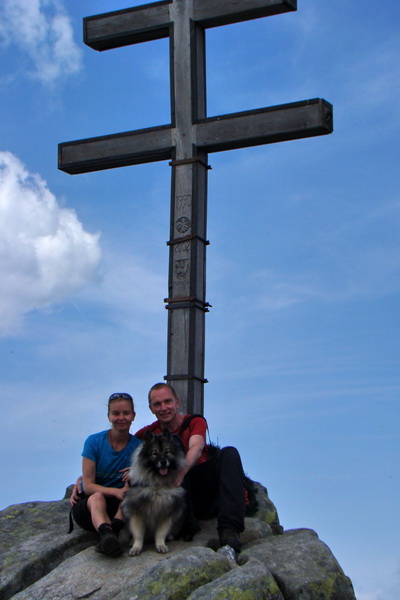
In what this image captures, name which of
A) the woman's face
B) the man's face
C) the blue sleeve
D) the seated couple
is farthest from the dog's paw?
the man's face

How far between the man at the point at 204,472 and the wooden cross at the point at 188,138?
1.48 meters

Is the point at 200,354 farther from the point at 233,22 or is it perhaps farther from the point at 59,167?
the point at 233,22

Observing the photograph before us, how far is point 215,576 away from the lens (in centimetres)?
611

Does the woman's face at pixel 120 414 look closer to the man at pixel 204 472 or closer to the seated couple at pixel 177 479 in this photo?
the seated couple at pixel 177 479

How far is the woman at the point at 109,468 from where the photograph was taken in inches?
274

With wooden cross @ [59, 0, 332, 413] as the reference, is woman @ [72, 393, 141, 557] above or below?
below

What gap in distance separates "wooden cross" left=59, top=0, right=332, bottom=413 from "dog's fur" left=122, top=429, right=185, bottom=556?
78.5 inches

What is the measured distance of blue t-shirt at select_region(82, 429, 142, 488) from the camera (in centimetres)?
718

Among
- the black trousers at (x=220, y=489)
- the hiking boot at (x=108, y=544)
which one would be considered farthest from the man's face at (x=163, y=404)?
the hiking boot at (x=108, y=544)

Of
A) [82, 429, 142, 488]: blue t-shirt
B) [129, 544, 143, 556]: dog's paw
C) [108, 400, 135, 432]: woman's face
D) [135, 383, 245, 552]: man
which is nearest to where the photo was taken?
[129, 544, 143, 556]: dog's paw

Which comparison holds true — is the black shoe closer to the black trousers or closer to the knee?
the knee

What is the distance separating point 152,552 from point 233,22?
6.01 m

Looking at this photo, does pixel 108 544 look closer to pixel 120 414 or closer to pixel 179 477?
pixel 179 477

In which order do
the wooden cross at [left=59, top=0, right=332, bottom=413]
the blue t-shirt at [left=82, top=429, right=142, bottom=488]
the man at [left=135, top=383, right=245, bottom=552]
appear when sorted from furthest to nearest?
the wooden cross at [left=59, top=0, right=332, bottom=413] → the blue t-shirt at [left=82, top=429, right=142, bottom=488] → the man at [left=135, top=383, right=245, bottom=552]
